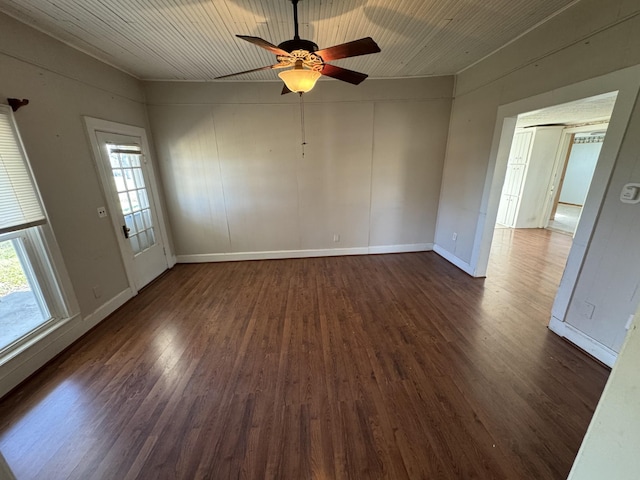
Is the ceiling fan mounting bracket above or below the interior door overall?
above

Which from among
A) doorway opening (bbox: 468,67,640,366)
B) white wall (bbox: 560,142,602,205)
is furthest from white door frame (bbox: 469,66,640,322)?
white wall (bbox: 560,142,602,205)

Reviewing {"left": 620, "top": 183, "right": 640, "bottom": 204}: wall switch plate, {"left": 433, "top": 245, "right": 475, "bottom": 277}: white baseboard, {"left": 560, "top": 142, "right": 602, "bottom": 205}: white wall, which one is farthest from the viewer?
{"left": 560, "top": 142, "right": 602, "bottom": 205}: white wall

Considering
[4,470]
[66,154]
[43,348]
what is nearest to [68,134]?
[66,154]

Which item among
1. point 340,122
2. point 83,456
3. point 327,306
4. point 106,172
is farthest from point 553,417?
point 106,172

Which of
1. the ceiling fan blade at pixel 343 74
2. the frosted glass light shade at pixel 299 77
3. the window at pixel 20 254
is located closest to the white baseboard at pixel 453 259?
the ceiling fan blade at pixel 343 74

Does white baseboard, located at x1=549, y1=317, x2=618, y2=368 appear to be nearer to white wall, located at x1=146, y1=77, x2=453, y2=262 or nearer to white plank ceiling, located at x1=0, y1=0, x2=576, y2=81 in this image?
white wall, located at x1=146, y1=77, x2=453, y2=262

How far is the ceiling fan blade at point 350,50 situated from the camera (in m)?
1.60

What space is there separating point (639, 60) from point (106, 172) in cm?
475

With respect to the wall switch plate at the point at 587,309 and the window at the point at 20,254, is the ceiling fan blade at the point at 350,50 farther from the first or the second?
the wall switch plate at the point at 587,309

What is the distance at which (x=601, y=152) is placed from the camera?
→ 6.21ft

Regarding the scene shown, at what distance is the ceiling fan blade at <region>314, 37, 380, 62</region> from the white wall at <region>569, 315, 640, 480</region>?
6.01 ft

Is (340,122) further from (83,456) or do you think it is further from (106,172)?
(83,456)

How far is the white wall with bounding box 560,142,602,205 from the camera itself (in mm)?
8164

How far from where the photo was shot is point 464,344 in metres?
2.26
